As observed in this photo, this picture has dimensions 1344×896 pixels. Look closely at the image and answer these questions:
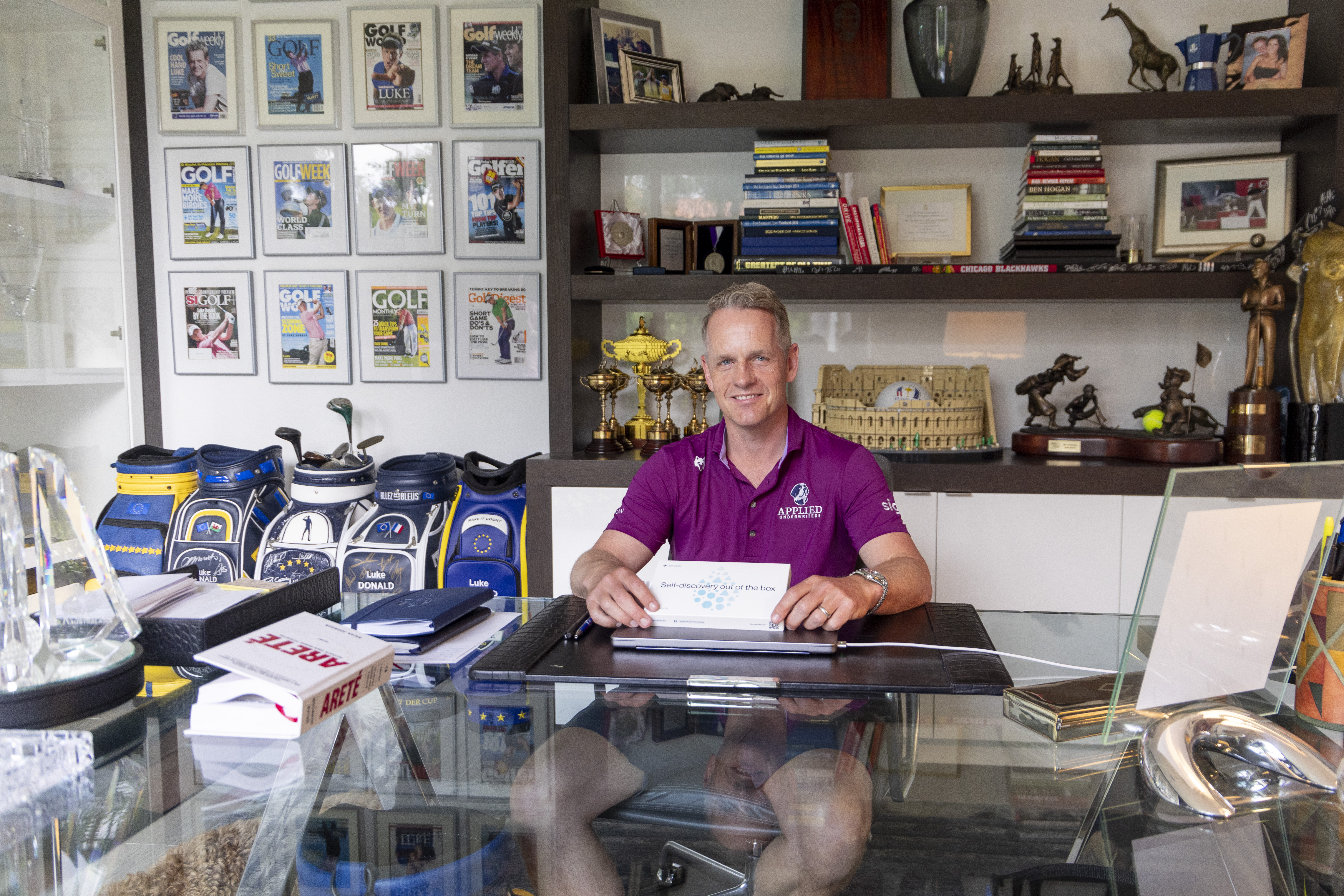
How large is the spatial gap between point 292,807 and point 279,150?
3.25 metres

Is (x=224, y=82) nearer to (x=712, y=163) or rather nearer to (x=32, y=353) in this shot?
(x=32, y=353)

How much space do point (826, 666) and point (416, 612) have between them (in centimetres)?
63

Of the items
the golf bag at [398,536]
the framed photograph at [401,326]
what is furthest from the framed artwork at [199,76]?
the golf bag at [398,536]

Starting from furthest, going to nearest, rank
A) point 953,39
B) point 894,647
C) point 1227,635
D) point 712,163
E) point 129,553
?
point 712,163 < point 129,553 < point 953,39 < point 894,647 < point 1227,635

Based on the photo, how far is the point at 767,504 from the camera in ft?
6.48

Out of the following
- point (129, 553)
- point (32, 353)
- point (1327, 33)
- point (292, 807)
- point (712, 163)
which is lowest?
point (129, 553)

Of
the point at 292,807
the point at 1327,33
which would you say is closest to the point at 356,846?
the point at 292,807

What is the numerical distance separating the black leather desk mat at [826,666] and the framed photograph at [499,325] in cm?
223

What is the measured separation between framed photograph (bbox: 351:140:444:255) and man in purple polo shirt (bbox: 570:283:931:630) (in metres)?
1.83

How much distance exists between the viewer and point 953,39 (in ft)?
9.46

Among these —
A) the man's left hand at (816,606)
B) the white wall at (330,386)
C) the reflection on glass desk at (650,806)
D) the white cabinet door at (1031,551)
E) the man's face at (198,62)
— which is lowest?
the white cabinet door at (1031,551)

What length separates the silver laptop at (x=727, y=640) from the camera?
1.25 m

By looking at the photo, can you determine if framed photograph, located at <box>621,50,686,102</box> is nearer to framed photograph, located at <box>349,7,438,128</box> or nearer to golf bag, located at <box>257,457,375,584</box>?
framed photograph, located at <box>349,7,438,128</box>

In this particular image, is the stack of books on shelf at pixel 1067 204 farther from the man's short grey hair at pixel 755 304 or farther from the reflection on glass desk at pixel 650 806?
the reflection on glass desk at pixel 650 806
